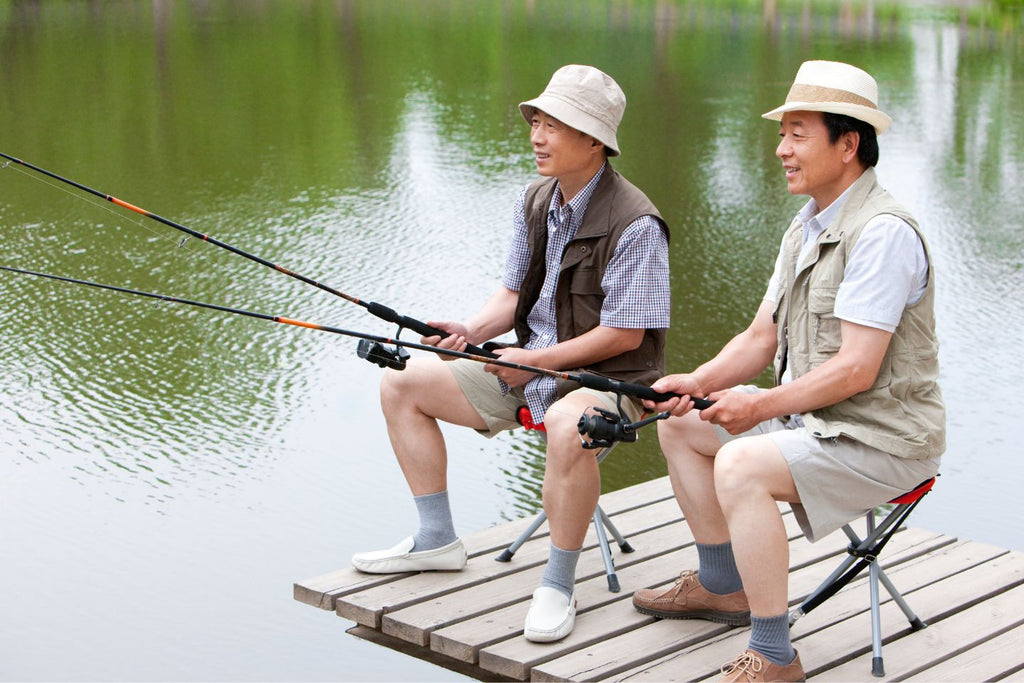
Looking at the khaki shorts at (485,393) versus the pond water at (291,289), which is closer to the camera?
Answer: the khaki shorts at (485,393)

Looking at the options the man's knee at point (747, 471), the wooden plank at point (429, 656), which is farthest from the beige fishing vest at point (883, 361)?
the wooden plank at point (429, 656)

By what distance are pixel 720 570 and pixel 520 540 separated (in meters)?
0.54

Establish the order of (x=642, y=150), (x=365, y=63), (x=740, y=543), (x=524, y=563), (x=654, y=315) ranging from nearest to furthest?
(x=740, y=543) < (x=654, y=315) < (x=524, y=563) < (x=642, y=150) < (x=365, y=63)

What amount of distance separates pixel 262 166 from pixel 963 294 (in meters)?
4.09

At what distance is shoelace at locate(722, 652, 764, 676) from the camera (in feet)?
8.34

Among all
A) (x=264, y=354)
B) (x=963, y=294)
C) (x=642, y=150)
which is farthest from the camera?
(x=642, y=150)

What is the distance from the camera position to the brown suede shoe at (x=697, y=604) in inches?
113

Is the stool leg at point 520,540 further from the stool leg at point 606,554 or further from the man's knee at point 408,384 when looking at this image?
the man's knee at point 408,384

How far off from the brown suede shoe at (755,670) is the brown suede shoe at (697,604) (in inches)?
11.3

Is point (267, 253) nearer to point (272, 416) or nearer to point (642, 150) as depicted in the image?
point (272, 416)

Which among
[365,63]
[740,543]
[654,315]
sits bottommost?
[365,63]

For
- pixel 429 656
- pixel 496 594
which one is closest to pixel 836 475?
pixel 496 594

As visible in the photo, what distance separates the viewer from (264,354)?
5.24 metres

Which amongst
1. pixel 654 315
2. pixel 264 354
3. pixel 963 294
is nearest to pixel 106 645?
pixel 654 315
